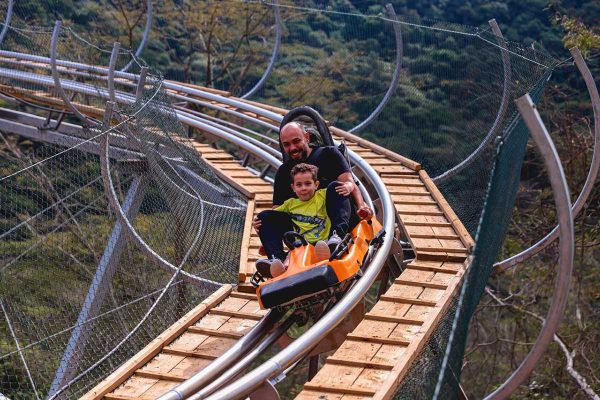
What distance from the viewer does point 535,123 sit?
347 cm

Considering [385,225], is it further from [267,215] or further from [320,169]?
[267,215]

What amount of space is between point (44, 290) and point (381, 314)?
2088mm

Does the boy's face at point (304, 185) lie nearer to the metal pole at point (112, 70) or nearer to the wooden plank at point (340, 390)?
the wooden plank at point (340, 390)

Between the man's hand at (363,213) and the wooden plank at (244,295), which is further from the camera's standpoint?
the wooden plank at (244,295)

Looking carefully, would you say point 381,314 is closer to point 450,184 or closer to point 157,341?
point 157,341

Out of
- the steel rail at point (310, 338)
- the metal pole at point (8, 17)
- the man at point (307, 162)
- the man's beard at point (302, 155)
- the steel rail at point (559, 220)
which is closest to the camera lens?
the steel rail at point (559, 220)

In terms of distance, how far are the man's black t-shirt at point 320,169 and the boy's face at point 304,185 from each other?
22 centimetres

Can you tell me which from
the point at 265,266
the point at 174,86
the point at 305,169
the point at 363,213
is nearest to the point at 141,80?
the point at 305,169

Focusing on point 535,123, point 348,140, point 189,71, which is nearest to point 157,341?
point 535,123

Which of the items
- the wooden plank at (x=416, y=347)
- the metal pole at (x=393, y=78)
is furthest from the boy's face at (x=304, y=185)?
the metal pole at (x=393, y=78)

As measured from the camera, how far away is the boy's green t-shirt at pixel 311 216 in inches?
247

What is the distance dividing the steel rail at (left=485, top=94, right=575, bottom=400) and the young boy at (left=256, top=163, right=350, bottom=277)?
7.38 ft

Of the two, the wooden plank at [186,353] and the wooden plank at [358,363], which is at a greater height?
the wooden plank at [358,363]

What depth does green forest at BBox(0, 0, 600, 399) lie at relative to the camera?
8336mm
